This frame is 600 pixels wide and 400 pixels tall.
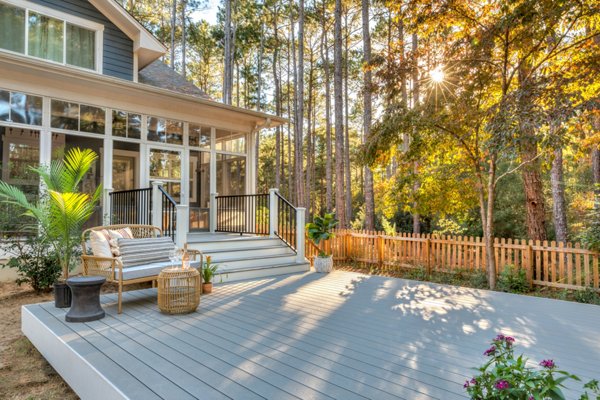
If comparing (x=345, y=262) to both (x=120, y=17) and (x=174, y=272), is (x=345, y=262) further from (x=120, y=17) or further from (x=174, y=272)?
(x=120, y=17)

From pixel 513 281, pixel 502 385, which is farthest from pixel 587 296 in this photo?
pixel 502 385

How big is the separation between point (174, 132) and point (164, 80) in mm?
2708

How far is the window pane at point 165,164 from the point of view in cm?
808

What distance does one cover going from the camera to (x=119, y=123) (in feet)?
24.8

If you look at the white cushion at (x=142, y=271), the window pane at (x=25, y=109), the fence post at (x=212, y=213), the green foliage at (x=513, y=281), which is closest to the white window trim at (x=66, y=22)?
the window pane at (x=25, y=109)

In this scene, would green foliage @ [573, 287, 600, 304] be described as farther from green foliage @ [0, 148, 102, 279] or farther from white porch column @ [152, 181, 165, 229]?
green foliage @ [0, 148, 102, 279]

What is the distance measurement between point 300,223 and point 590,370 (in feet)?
17.9

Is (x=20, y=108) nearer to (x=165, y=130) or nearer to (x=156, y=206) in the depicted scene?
(x=165, y=130)

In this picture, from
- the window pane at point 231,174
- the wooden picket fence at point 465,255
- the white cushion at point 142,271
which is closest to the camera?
the white cushion at point 142,271

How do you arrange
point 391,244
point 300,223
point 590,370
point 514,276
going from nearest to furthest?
point 590,370 < point 514,276 < point 300,223 < point 391,244

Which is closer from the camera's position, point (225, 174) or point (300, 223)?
point (300, 223)

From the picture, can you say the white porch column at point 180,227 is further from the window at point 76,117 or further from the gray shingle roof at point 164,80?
the gray shingle roof at point 164,80

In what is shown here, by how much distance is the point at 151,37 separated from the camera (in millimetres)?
8781

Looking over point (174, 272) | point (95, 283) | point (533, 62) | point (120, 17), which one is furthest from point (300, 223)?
point (120, 17)
